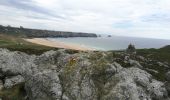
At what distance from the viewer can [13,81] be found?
31.0m

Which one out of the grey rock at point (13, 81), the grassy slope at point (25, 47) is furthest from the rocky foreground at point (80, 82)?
the grassy slope at point (25, 47)

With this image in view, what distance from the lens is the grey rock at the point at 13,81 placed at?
30.1 m

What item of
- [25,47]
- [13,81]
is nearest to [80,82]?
[13,81]

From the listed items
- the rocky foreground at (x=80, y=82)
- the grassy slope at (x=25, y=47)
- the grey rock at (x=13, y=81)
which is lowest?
the grassy slope at (x=25, y=47)

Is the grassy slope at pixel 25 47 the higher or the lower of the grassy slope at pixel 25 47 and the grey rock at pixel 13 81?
the lower

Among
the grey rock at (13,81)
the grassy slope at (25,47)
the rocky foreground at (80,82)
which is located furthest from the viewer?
the grassy slope at (25,47)

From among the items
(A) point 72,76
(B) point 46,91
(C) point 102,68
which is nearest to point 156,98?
(C) point 102,68

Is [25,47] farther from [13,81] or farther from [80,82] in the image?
[80,82]

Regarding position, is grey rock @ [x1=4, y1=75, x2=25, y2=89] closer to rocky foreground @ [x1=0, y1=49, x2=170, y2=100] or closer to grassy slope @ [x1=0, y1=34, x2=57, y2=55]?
rocky foreground @ [x1=0, y1=49, x2=170, y2=100]

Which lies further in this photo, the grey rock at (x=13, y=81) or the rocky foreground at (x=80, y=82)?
the grey rock at (x=13, y=81)

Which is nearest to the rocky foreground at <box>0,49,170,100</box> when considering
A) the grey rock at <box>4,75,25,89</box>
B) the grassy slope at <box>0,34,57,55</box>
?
the grey rock at <box>4,75,25,89</box>

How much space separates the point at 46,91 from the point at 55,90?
2.80 ft

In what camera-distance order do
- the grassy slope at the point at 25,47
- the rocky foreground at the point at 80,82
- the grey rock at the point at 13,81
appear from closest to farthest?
1. the rocky foreground at the point at 80,82
2. the grey rock at the point at 13,81
3. the grassy slope at the point at 25,47

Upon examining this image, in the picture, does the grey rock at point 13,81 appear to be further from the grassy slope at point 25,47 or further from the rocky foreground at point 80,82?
the grassy slope at point 25,47
